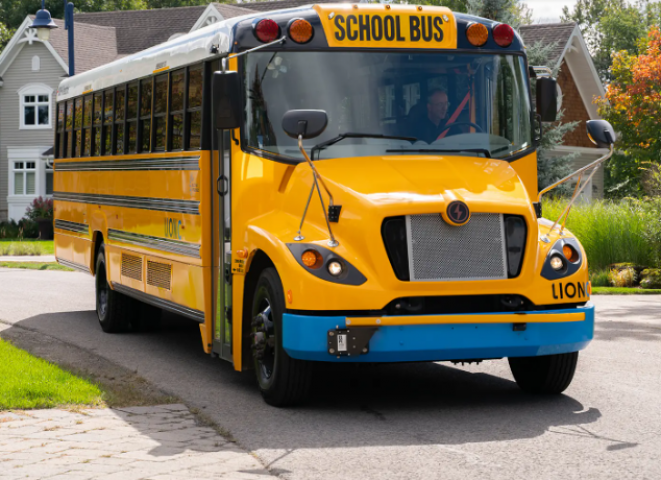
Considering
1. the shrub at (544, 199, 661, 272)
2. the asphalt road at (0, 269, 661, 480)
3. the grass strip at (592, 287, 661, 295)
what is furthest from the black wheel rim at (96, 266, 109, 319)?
the shrub at (544, 199, 661, 272)

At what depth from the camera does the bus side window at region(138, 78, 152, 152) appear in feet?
35.9

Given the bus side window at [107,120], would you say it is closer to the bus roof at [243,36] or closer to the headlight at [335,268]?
the bus roof at [243,36]

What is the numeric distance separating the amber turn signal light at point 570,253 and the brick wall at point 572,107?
32.6 metres

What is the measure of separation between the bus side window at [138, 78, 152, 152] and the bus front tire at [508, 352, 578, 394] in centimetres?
431

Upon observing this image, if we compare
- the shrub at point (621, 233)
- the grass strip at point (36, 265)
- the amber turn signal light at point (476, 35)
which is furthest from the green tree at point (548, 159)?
the amber turn signal light at point (476, 35)

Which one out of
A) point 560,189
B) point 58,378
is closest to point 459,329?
point 58,378

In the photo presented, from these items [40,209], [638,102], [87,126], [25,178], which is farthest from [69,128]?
[25,178]

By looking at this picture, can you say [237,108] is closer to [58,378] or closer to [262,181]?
[262,181]

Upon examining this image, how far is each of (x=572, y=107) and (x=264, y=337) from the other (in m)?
34.9

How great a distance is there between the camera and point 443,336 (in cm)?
734

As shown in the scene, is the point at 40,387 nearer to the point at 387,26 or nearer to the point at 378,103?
the point at 378,103

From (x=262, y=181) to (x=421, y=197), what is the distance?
4.40 ft

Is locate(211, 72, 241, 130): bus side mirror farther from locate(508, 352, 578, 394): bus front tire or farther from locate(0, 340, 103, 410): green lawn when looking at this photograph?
locate(508, 352, 578, 394): bus front tire

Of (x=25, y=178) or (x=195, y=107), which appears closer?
(x=195, y=107)
